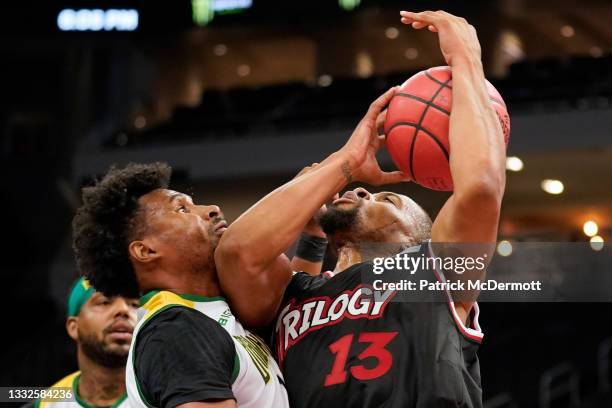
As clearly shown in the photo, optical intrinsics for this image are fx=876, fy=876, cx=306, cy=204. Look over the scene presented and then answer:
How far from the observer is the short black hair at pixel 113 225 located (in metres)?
2.69

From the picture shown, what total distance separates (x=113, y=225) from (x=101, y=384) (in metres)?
1.49

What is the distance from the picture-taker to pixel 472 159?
2176mm

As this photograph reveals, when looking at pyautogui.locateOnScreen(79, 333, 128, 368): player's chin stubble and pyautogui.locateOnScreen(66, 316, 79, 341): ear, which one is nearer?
pyautogui.locateOnScreen(79, 333, 128, 368): player's chin stubble

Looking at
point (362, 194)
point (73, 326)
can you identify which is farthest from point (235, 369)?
point (73, 326)

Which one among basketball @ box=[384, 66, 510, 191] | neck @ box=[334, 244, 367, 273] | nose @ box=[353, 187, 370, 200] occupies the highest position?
basketball @ box=[384, 66, 510, 191]

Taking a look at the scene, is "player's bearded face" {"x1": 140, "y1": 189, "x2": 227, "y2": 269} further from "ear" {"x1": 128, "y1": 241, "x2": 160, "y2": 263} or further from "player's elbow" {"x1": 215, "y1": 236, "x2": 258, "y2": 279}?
"player's elbow" {"x1": 215, "y1": 236, "x2": 258, "y2": 279}

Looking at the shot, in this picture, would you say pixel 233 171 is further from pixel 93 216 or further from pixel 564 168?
pixel 93 216

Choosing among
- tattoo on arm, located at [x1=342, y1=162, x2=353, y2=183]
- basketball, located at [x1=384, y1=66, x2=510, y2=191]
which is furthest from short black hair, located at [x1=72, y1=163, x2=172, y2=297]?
basketball, located at [x1=384, y1=66, x2=510, y2=191]

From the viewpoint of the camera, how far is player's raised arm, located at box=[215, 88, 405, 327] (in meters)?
2.30

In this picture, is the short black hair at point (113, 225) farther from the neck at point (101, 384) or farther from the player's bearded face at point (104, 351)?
the neck at point (101, 384)

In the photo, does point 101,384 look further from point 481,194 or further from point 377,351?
point 481,194

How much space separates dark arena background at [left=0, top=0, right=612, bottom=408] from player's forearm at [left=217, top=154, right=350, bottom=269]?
19.8 feet

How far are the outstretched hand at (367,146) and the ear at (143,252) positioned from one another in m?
0.63

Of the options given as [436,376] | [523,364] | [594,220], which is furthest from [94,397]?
[594,220]
